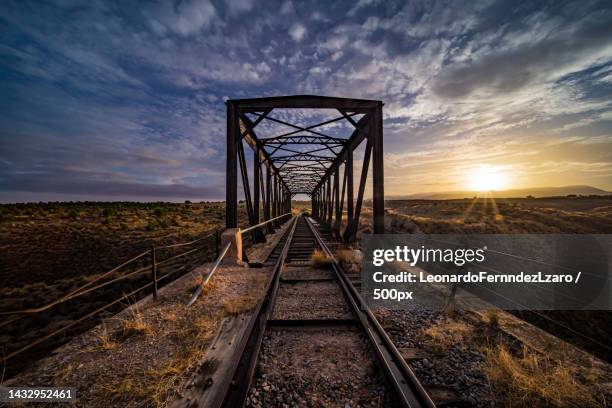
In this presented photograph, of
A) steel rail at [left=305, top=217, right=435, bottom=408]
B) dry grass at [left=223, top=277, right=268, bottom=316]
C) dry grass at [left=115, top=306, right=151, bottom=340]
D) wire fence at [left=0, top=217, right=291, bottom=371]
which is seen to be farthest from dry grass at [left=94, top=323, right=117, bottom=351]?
steel rail at [left=305, top=217, right=435, bottom=408]

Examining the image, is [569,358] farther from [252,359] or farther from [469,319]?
[252,359]

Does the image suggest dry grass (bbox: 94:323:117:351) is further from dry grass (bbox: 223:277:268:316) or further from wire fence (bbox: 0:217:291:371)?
dry grass (bbox: 223:277:268:316)

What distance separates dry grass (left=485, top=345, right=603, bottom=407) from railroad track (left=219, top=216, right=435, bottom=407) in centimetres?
87

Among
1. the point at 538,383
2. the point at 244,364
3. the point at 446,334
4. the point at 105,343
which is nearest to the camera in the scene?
the point at 538,383

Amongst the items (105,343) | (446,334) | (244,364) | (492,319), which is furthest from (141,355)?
(492,319)

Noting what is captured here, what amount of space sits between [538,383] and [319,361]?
2.11 metres

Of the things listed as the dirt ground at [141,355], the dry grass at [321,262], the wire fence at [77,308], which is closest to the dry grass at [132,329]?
the dirt ground at [141,355]

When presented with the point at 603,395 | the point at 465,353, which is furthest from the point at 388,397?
the point at 603,395

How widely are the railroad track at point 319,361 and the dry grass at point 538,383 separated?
871mm

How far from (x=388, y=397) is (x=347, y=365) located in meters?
0.53

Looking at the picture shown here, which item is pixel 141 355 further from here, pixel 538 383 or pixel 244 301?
pixel 538 383

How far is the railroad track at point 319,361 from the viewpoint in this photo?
7.41ft

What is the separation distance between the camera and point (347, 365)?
270cm

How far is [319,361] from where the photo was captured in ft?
9.09
